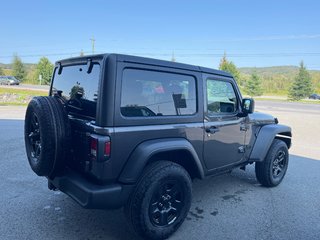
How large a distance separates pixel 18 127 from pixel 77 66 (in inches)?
289

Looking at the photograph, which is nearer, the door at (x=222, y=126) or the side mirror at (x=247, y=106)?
the door at (x=222, y=126)

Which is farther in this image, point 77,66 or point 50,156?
Result: point 77,66

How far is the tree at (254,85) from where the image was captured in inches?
1618

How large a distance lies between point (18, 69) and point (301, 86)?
52852mm

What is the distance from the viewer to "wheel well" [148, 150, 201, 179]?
2.86 meters

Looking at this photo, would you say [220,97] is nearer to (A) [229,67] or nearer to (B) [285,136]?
(B) [285,136]

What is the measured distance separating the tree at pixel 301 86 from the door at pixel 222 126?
42494 mm

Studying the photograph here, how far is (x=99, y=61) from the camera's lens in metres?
2.54

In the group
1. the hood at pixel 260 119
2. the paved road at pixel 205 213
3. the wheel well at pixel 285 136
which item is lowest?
the paved road at pixel 205 213

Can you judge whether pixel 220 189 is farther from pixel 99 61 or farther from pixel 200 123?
pixel 99 61

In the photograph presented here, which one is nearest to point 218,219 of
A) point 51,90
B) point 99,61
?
point 99,61

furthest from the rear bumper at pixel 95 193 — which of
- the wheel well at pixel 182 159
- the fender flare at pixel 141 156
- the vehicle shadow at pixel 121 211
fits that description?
the vehicle shadow at pixel 121 211

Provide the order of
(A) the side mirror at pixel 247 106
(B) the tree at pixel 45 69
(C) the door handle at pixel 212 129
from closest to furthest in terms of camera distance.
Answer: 1. (C) the door handle at pixel 212 129
2. (A) the side mirror at pixel 247 106
3. (B) the tree at pixel 45 69

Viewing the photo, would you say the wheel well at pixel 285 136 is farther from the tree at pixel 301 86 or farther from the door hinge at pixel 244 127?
the tree at pixel 301 86
